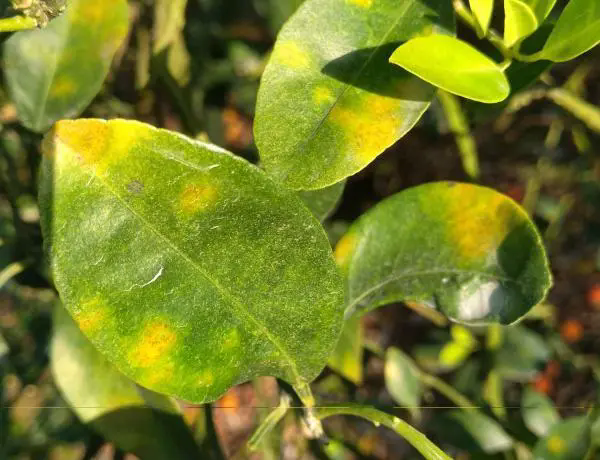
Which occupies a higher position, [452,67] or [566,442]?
[452,67]

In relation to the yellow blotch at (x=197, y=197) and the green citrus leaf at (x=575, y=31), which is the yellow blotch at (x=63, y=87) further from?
the green citrus leaf at (x=575, y=31)

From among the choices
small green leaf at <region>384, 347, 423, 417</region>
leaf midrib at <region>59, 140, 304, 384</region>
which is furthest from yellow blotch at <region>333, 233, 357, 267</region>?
small green leaf at <region>384, 347, 423, 417</region>

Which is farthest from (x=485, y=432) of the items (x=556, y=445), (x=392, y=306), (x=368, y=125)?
(x=392, y=306)

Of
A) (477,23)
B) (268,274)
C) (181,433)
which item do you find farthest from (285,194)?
(181,433)

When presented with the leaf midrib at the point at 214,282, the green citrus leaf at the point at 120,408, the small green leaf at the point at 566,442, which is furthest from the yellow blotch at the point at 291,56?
the small green leaf at the point at 566,442

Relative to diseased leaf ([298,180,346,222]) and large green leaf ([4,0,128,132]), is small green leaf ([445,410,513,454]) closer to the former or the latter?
diseased leaf ([298,180,346,222])

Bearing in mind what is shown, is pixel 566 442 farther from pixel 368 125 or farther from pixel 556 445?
pixel 368 125

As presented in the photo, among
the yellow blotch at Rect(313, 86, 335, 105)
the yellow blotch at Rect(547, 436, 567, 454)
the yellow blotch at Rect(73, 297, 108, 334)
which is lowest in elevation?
the yellow blotch at Rect(547, 436, 567, 454)
